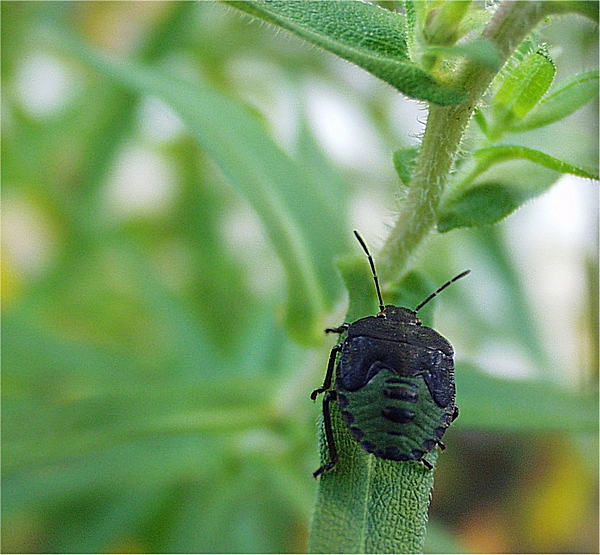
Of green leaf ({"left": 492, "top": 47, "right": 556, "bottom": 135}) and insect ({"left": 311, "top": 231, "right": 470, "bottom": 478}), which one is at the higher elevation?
green leaf ({"left": 492, "top": 47, "right": 556, "bottom": 135})

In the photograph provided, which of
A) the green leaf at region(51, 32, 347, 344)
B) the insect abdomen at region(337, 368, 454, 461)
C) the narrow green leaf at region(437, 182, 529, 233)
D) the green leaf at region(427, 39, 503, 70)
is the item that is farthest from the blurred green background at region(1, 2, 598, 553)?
the green leaf at region(427, 39, 503, 70)

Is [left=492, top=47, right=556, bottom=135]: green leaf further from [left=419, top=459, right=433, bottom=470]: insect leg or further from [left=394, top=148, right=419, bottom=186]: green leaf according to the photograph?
[left=419, top=459, right=433, bottom=470]: insect leg

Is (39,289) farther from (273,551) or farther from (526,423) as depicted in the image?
(526,423)

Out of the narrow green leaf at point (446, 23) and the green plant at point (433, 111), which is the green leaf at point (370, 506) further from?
the narrow green leaf at point (446, 23)

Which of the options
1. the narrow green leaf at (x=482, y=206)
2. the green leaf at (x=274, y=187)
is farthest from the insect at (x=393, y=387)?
the green leaf at (x=274, y=187)

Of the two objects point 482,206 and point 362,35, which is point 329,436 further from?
point 362,35

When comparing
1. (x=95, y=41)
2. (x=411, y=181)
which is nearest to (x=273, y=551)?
(x=411, y=181)

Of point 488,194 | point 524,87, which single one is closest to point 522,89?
point 524,87
